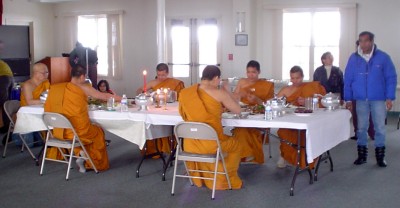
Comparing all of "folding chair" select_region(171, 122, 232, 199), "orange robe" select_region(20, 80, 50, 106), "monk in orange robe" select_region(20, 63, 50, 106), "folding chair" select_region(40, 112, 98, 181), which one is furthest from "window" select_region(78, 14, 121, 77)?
"folding chair" select_region(171, 122, 232, 199)

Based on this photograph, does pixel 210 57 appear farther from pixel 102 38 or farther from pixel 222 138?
pixel 222 138

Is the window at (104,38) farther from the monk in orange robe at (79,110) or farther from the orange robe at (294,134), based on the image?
the orange robe at (294,134)

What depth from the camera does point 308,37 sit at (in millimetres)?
8914

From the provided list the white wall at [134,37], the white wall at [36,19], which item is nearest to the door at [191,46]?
the white wall at [134,37]

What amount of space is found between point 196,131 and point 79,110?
4.13 feet

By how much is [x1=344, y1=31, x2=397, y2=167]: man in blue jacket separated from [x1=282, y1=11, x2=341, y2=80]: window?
4.01 m

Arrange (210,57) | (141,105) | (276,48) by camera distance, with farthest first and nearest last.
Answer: (210,57) → (276,48) → (141,105)

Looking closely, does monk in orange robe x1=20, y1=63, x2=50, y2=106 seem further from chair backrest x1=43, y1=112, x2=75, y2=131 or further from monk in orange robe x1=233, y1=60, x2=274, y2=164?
monk in orange robe x1=233, y1=60, x2=274, y2=164

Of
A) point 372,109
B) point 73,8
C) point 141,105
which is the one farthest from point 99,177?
point 73,8

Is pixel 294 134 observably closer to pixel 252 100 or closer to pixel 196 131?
pixel 252 100

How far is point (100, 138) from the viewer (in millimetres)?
4809

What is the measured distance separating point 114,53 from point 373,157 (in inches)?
253

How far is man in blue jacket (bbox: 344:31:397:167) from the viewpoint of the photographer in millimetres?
4668

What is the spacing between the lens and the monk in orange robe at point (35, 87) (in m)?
5.31
